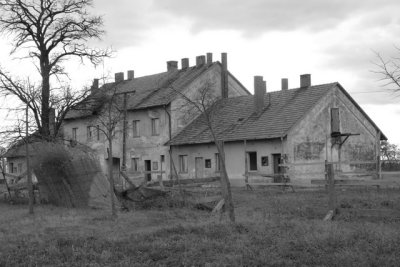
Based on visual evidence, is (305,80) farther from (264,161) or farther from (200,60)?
(200,60)

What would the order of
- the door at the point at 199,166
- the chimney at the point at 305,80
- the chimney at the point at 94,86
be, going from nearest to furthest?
the chimney at the point at 94,86 < the chimney at the point at 305,80 < the door at the point at 199,166

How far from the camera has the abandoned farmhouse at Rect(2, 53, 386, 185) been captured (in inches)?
1313

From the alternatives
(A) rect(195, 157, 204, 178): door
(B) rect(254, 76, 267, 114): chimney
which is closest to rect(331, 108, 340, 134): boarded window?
(B) rect(254, 76, 267, 114): chimney

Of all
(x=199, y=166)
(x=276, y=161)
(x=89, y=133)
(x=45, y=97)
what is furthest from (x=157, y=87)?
(x=45, y=97)

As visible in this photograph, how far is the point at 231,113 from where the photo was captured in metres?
38.2

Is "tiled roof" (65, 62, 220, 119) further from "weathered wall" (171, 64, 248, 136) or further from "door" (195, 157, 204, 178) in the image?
"door" (195, 157, 204, 178)

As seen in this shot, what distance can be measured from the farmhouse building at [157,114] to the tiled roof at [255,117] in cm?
147

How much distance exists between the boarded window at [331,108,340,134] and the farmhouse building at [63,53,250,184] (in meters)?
8.17

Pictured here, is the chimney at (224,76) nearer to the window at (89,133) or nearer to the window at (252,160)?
the window at (252,160)

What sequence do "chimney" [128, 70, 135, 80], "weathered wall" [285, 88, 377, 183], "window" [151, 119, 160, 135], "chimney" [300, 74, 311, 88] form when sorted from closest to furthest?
"weathered wall" [285, 88, 377, 183] < "chimney" [300, 74, 311, 88] < "window" [151, 119, 160, 135] < "chimney" [128, 70, 135, 80]

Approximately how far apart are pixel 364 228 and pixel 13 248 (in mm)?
6542

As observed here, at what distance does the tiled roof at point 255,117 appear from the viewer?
33.6 metres

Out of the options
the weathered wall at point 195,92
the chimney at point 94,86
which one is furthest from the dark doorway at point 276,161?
the chimney at point 94,86

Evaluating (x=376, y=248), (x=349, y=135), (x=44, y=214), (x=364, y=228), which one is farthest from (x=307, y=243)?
(x=349, y=135)
